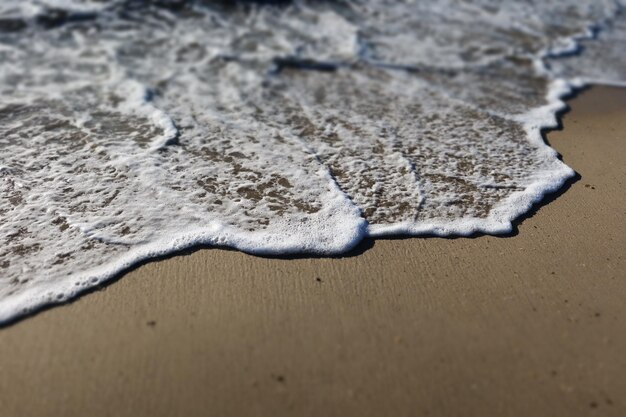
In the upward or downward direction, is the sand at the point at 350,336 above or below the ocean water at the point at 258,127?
above

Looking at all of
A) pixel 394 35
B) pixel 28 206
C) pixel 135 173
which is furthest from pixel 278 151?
pixel 394 35

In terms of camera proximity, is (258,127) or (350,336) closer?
(350,336)

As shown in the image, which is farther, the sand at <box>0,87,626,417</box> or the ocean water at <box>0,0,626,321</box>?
the ocean water at <box>0,0,626,321</box>

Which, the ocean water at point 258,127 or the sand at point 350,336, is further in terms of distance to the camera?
the ocean water at point 258,127

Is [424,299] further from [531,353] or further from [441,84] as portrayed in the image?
[441,84]

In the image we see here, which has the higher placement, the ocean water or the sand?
the sand
